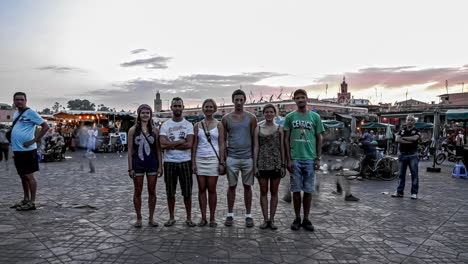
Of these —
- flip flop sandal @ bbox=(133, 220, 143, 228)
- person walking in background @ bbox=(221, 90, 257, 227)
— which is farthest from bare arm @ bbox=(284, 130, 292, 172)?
flip flop sandal @ bbox=(133, 220, 143, 228)

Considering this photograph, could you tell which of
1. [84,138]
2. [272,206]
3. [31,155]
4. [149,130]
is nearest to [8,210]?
[31,155]

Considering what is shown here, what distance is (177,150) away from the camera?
4.48 meters

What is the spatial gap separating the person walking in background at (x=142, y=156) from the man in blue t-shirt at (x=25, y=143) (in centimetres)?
193

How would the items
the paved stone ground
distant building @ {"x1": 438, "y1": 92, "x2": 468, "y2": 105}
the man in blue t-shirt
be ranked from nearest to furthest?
1. the paved stone ground
2. the man in blue t-shirt
3. distant building @ {"x1": 438, "y1": 92, "x2": 468, "y2": 105}

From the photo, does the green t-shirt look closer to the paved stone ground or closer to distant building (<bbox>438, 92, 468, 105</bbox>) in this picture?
the paved stone ground

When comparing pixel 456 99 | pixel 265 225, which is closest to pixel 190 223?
pixel 265 225

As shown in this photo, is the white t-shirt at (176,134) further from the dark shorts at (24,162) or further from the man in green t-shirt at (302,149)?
the dark shorts at (24,162)

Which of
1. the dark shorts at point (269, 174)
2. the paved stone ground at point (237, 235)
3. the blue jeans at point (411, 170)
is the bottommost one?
the paved stone ground at point (237, 235)

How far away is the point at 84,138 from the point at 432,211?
15376 mm

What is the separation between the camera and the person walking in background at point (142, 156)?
449 centimetres

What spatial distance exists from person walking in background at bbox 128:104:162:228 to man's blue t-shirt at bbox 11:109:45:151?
2.17 m

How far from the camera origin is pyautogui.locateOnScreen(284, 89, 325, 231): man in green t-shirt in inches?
177

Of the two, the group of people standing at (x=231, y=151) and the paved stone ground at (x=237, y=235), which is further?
the group of people standing at (x=231, y=151)

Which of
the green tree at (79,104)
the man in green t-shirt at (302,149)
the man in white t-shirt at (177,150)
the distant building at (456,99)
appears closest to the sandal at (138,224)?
the man in white t-shirt at (177,150)
